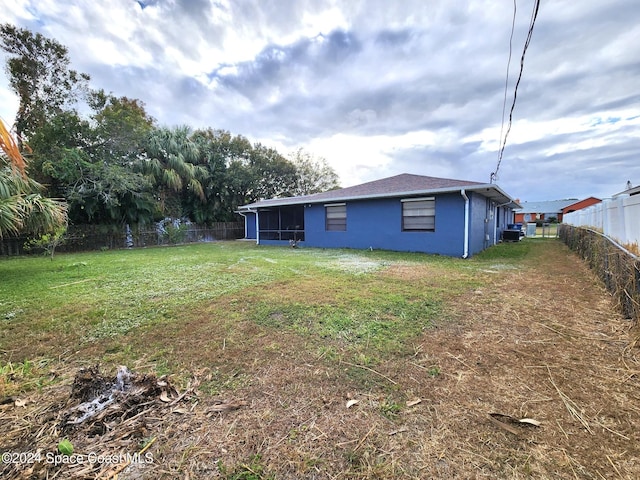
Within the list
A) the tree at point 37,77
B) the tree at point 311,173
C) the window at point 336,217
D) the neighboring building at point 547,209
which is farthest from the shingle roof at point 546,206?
the tree at point 37,77

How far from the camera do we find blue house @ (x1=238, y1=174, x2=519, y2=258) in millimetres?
8945

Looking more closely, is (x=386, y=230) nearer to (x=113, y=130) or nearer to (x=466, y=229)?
(x=466, y=229)

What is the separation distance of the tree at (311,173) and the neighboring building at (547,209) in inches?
1073

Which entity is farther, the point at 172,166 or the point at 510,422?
the point at 172,166

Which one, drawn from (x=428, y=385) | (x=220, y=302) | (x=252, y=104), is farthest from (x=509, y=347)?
(x=252, y=104)

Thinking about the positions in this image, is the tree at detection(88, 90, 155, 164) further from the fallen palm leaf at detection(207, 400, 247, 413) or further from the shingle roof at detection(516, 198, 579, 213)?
the shingle roof at detection(516, 198, 579, 213)

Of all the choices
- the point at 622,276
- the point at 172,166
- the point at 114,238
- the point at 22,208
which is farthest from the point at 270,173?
the point at 622,276

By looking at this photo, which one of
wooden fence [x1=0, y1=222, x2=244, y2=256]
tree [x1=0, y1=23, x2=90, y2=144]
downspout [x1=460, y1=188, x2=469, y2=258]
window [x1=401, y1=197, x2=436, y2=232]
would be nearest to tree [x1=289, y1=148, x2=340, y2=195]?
wooden fence [x1=0, y1=222, x2=244, y2=256]

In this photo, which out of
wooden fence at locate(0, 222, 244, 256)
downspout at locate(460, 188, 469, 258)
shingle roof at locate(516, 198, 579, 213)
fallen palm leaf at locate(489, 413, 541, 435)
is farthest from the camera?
shingle roof at locate(516, 198, 579, 213)

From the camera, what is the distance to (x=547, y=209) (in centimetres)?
3888

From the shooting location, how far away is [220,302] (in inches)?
168

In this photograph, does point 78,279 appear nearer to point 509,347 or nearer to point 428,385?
point 428,385

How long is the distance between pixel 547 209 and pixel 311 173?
1392 inches

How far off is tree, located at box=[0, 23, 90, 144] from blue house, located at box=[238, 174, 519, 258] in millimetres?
10871
